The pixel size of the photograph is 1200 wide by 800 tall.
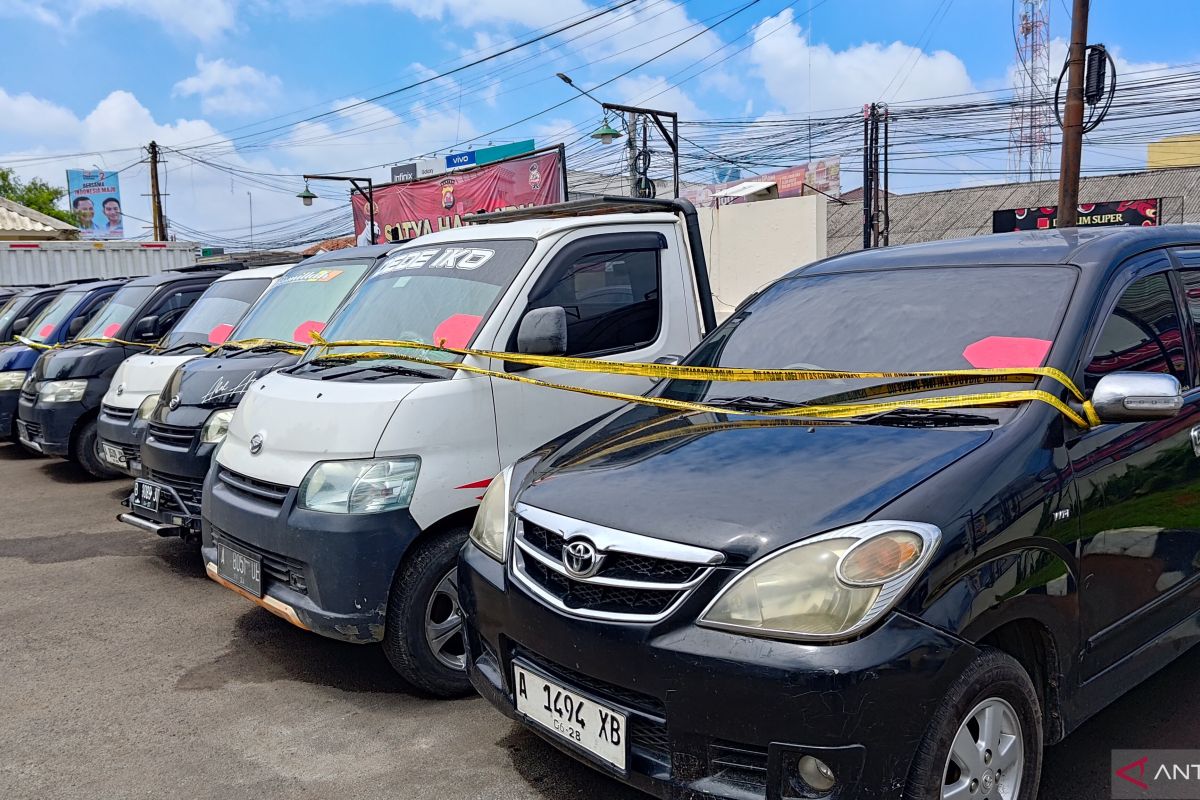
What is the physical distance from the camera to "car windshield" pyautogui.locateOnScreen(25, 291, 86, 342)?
10.5m

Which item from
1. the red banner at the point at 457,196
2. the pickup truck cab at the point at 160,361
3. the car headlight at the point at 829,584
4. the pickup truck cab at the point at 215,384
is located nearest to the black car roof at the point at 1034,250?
the car headlight at the point at 829,584

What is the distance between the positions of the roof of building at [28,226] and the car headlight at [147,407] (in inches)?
885

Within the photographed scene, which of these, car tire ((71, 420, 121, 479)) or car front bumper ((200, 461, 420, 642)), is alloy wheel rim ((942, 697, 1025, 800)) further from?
car tire ((71, 420, 121, 479))

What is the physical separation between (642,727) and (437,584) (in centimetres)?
159

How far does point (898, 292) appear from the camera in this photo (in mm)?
3471

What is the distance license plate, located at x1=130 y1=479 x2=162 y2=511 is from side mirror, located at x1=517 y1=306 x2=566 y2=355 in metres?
2.71

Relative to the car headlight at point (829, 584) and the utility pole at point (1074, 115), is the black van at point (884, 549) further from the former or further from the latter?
the utility pole at point (1074, 115)

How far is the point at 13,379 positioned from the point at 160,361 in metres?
3.70

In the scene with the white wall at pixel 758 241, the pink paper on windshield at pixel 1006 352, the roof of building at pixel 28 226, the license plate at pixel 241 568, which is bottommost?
the license plate at pixel 241 568

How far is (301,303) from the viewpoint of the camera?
22.4ft

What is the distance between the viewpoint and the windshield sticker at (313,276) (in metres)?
6.88

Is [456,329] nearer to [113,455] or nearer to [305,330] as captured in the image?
[305,330]

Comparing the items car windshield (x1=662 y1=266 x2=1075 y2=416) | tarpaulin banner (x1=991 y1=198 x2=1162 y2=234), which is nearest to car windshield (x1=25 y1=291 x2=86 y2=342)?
car windshield (x1=662 y1=266 x2=1075 y2=416)

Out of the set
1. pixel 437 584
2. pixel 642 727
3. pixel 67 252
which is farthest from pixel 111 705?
pixel 67 252
